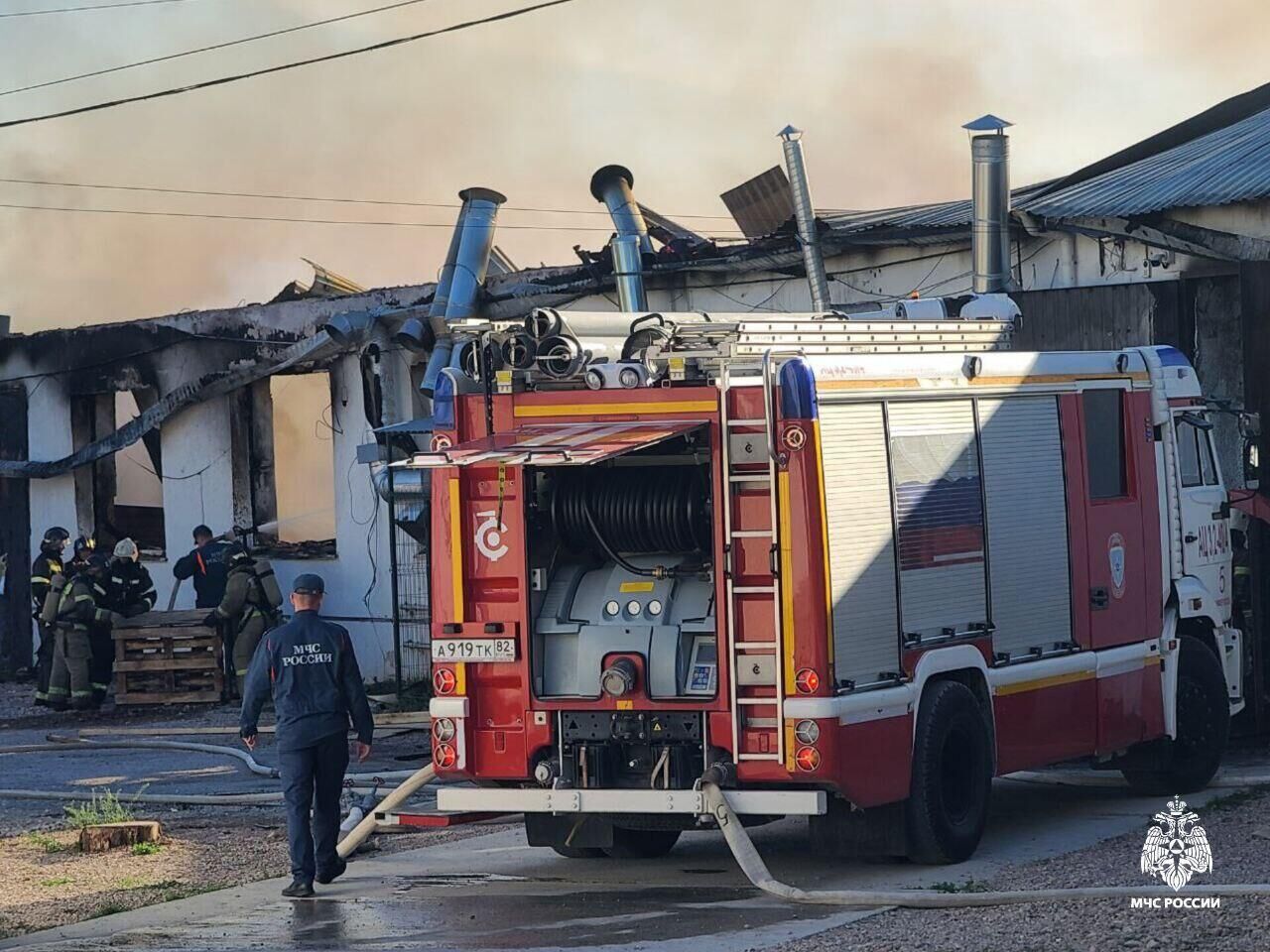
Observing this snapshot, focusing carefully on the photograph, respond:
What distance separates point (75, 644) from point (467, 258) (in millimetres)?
5914

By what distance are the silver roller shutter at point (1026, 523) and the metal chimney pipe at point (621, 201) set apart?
9.49 meters

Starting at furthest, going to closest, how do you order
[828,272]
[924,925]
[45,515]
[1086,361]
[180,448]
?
[45,515], [180,448], [828,272], [1086,361], [924,925]

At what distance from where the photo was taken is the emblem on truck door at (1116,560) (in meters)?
11.7

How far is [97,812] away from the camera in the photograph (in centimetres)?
1325

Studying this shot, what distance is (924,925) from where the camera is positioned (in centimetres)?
837

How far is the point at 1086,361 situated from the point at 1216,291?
16.8ft

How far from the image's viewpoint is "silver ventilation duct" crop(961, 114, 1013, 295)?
1667cm

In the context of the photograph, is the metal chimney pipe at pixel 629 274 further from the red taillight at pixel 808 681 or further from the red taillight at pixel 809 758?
the red taillight at pixel 809 758

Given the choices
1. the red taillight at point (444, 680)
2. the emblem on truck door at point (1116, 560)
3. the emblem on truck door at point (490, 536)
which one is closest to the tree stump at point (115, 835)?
the red taillight at point (444, 680)

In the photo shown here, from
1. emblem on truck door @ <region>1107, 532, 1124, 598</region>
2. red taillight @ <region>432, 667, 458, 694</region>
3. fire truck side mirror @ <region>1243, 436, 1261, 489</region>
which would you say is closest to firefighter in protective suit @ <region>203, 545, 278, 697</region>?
red taillight @ <region>432, 667, 458, 694</region>

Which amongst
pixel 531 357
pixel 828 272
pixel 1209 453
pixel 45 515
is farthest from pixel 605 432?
pixel 45 515

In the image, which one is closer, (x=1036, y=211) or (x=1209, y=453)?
(x=1209, y=453)

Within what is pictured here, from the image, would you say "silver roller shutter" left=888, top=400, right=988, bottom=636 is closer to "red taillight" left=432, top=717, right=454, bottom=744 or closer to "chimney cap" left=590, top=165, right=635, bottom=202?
"red taillight" left=432, top=717, right=454, bottom=744

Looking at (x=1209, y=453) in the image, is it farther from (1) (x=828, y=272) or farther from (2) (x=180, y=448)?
(2) (x=180, y=448)
